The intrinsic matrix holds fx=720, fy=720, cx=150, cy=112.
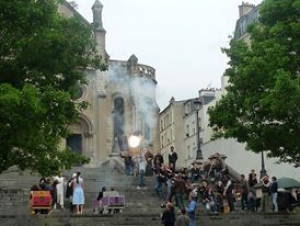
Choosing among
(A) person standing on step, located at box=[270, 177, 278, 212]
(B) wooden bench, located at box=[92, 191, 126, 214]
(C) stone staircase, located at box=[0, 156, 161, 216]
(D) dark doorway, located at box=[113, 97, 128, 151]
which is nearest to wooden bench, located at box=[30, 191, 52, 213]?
(C) stone staircase, located at box=[0, 156, 161, 216]

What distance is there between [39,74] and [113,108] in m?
41.3

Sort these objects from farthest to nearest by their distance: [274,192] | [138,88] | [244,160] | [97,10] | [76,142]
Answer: [138,88] < [97,10] < [76,142] < [244,160] < [274,192]

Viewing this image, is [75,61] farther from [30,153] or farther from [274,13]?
[274,13]

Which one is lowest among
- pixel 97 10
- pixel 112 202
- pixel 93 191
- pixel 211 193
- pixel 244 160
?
pixel 112 202

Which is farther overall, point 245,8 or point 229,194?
point 245,8

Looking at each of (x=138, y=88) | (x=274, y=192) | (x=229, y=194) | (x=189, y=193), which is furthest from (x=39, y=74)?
(x=138, y=88)

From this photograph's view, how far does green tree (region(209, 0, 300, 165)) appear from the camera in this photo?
76.1 ft

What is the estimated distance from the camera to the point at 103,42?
58.2 meters

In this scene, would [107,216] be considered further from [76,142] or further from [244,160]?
[76,142]

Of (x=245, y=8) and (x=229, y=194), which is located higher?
(x=245, y=8)

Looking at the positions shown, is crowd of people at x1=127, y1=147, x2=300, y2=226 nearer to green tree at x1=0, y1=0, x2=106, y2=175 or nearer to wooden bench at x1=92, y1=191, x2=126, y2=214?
wooden bench at x1=92, y1=191, x2=126, y2=214

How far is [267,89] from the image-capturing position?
24391 mm

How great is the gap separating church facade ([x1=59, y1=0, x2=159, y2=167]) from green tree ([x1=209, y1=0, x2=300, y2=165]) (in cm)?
2536

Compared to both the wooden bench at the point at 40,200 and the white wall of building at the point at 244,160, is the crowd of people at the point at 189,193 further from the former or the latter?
the white wall of building at the point at 244,160
